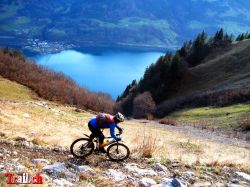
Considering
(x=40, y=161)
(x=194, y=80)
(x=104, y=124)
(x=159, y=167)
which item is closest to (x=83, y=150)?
(x=104, y=124)

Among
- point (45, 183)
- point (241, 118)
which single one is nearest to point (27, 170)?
point (45, 183)

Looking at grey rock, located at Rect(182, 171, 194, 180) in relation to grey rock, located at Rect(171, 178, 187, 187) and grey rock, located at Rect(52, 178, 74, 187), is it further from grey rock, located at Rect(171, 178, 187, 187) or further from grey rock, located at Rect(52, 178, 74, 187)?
grey rock, located at Rect(52, 178, 74, 187)

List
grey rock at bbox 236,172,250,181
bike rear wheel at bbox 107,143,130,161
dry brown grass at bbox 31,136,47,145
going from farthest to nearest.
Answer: dry brown grass at bbox 31,136,47,145 → bike rear wheel at bbox 107,143,130,161 → grey rock at bbox 236,172,250,181

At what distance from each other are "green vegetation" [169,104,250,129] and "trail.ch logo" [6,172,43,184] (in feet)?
127

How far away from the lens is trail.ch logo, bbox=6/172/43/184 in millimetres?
10745

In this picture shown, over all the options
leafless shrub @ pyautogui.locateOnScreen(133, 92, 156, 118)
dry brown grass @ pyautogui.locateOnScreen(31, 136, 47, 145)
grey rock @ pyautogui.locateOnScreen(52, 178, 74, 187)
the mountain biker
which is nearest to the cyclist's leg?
the mountain biker

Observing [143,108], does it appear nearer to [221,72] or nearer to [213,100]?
[213,100]

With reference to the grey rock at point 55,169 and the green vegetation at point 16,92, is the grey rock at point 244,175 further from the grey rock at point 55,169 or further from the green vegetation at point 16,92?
the green vegetation at point 16,92

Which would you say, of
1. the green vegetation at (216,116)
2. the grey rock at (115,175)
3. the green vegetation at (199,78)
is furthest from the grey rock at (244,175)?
the green vegetation at (199,78)

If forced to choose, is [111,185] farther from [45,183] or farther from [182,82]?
[182,82]

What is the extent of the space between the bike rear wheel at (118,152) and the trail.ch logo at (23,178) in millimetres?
4585

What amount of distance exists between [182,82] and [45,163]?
310 feet

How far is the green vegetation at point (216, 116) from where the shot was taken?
5062 cm

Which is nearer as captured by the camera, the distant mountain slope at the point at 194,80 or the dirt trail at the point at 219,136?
the dirt trail at the point at 219,136
